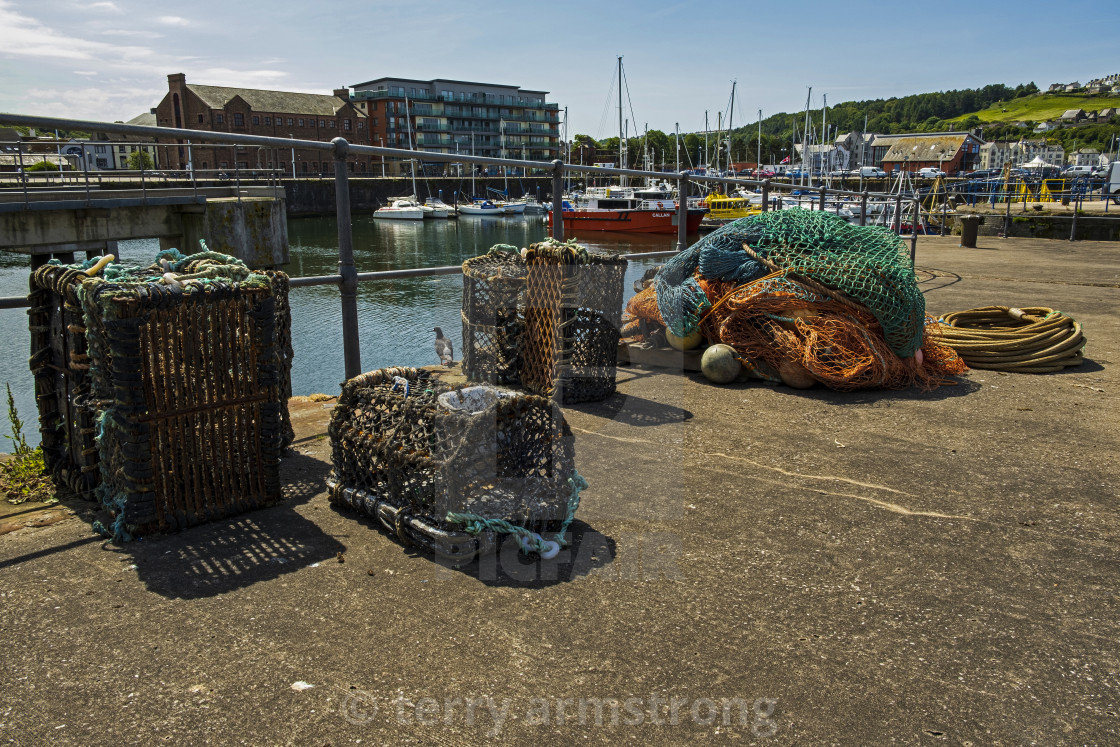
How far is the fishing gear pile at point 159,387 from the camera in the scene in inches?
132

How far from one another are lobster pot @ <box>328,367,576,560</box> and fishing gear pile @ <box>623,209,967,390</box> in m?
3.26

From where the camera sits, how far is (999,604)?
3080 millimetres

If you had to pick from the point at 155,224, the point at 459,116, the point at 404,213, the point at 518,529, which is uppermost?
the point at 459,116

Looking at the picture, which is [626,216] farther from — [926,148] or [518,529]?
[926,148]

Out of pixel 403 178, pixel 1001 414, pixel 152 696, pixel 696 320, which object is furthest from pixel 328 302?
pixel 403 178

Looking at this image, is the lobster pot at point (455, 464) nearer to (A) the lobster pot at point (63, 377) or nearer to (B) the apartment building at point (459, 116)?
(A) the lobster pot at point (63, 377)

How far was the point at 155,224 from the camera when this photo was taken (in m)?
10.2

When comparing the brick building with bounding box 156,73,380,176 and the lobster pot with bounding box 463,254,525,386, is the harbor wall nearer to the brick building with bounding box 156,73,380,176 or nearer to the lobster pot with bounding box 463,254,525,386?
the lobster pot with bounding box 463,254,525,386

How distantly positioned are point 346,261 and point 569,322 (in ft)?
5.37

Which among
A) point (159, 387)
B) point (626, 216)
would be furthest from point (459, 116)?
point (159, 387)

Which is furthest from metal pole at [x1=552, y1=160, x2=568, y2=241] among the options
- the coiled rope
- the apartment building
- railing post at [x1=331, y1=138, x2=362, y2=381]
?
the apartment building

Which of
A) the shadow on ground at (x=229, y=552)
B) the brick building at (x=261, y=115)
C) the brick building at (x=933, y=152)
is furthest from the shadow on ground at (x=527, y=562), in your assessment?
the brick building at (x=933, y=152)

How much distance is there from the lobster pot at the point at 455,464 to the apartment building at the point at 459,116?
11979cm

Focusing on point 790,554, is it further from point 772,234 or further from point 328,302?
point 328,302
